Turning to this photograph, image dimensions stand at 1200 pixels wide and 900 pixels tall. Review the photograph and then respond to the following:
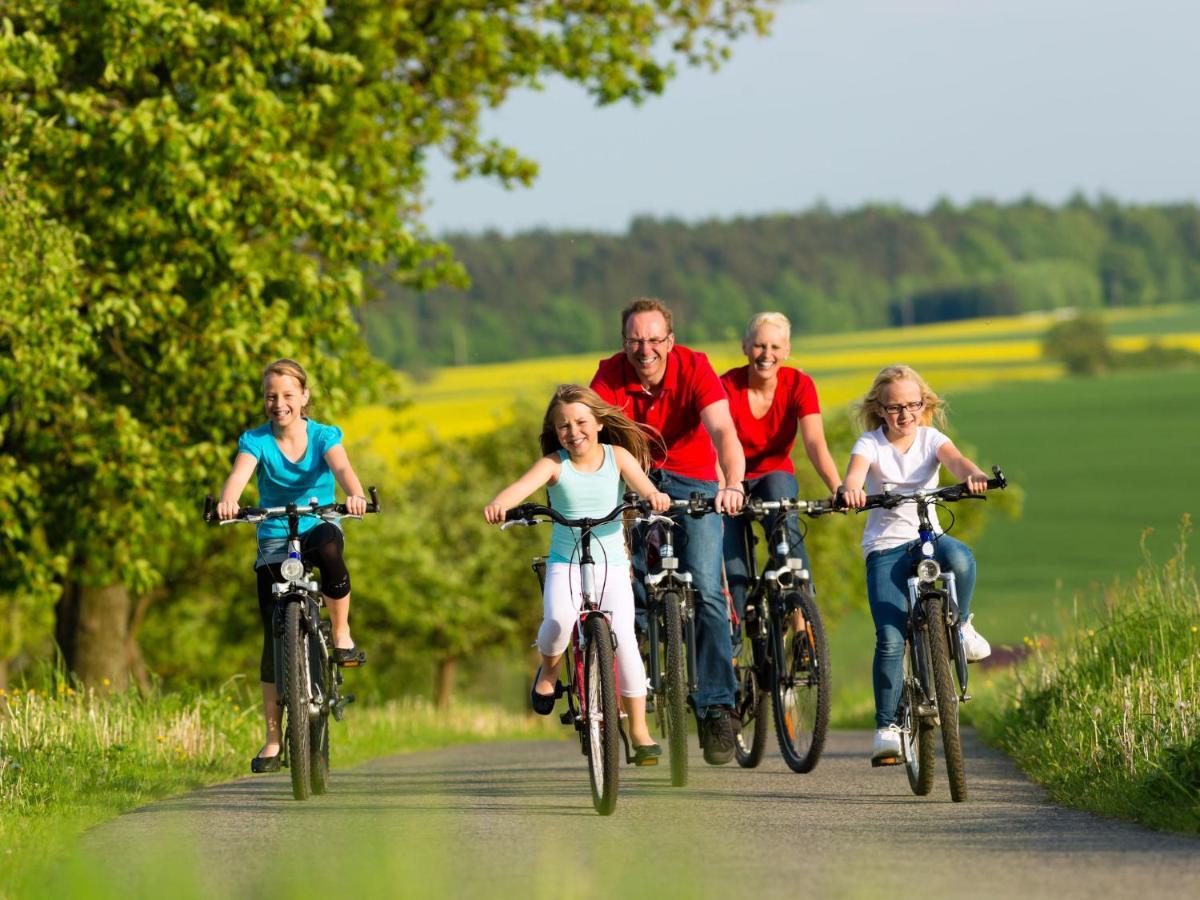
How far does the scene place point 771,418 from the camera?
9625mm

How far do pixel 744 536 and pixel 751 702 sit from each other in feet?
2.79

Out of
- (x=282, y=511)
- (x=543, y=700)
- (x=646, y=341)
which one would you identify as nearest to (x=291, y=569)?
(x=282, y=511)

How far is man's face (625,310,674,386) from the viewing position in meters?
8.94

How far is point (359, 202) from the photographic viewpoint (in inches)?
803

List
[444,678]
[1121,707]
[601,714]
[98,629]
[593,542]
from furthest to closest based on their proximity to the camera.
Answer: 1. [444,678]
2. [98,629]
3. [1121,707]
4. [593,542]
5. [601,714]

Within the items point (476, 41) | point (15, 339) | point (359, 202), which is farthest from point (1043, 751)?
point (476, 41)

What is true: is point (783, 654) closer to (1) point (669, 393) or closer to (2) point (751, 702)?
(2) point (751, 702)

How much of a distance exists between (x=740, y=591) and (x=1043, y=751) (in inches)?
66.7

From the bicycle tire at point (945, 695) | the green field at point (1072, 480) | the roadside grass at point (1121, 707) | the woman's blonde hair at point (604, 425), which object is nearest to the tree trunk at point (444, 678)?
the green field at point (1072, 480)

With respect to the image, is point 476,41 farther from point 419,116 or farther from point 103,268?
point 103,268

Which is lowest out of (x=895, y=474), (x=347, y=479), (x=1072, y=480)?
(x=1072, y=480)

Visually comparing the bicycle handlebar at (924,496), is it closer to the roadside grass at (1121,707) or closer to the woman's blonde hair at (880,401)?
the woman's blonde hair at (880,401)

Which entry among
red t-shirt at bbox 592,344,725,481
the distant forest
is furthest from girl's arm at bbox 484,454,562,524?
the distant forest

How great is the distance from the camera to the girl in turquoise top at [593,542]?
8141 millimetres
